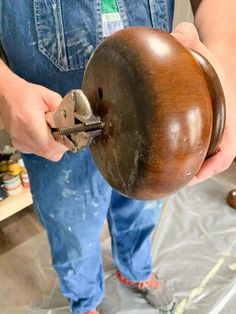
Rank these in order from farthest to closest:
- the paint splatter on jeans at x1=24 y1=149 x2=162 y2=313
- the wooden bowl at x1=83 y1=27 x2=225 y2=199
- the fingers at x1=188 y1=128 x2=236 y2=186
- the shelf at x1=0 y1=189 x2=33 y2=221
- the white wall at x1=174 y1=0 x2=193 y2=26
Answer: the white wall at x1=174 y1=0 x2=193 y2=26 < the shelf at x1=0 y1=189 x2=33 y2=221 < the paint splatter on jeans at x1=24 y1=149 x2=162 y2=313 < the fingers at x1=188 y1=128 x2=236 y2=186 < the wooden bowl at x1=83 y1=27 x2=225 y2=199

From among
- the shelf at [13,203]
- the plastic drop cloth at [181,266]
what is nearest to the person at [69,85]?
the plastic drop cloth at [181,266]

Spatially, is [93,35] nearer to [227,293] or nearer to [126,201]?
[126,201]

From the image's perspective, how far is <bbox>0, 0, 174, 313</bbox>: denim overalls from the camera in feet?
1.50

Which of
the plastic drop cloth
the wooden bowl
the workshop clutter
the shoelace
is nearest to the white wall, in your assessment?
the plastic drop cloth

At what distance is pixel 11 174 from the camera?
3.37ft

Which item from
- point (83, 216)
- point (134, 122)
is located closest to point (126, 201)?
point (83, 216)

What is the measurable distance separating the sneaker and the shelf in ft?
1.27

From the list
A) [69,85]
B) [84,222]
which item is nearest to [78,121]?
[69,85]

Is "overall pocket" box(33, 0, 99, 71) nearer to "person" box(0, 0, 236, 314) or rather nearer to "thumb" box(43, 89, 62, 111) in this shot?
"person" box(0, 0, 236, 314)

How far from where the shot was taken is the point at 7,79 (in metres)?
0.42

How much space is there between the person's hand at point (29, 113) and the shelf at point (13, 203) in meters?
0.62

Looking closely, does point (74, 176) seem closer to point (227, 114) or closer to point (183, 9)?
point (227, 114)

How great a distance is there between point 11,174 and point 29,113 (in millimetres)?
697

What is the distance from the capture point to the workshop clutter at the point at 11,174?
1.01m
